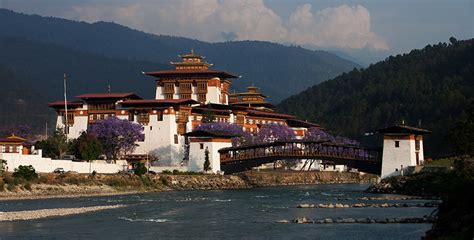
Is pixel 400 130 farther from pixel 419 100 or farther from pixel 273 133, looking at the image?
pixel 419 100

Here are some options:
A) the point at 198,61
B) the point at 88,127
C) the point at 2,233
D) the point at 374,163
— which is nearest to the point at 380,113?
the point at 198,61

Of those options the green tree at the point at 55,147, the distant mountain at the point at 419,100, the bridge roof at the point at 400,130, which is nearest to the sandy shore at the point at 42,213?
the bridge roof at the point at 400,130

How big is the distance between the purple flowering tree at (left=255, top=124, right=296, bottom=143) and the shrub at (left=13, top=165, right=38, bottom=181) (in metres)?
52.6

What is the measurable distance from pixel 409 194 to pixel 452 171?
12.7 ft

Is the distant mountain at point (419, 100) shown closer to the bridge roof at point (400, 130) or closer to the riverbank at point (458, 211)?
the bridge roof at point (400, 130)

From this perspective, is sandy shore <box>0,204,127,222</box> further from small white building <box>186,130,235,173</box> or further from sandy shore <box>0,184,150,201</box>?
small white building <box>186,130,235,173</box>

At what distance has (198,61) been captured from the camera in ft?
476

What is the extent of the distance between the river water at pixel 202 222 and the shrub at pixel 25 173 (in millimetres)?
6964

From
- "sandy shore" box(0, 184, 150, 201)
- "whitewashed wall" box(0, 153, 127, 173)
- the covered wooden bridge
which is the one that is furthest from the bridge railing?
"sandy shore" box(0, 184, 150, 201)

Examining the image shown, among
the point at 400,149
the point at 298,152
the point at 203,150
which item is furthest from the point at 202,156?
the point at 400,149

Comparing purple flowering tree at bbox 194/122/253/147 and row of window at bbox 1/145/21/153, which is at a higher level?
purple flowering tree at bbox 194/122/253/147

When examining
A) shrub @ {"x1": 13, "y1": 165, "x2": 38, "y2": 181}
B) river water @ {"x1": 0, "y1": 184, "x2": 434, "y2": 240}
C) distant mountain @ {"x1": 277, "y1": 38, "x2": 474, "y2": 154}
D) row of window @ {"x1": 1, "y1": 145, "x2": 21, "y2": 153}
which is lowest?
river water @ {"x1": 0, "y1": 184, "x2": 434, "y2": 240}

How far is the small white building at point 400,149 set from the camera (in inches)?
3684

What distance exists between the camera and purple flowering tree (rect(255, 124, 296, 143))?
135375 mm
